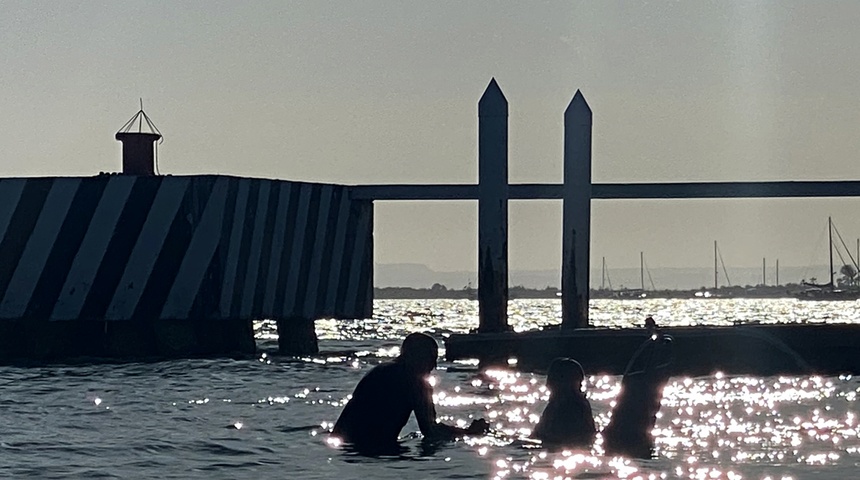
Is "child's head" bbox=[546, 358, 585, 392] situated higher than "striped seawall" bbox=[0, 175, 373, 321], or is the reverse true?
"striped seawall" bbox=[0, 175, 373, 321]

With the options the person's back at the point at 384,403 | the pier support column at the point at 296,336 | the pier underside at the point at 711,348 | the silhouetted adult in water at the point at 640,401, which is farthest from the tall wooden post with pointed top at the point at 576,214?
the person's back at the point at 384,403

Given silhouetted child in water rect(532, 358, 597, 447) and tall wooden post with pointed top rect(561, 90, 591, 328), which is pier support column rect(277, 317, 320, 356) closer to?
tall wooden post with pointed top rect(561, 90, 591, 328)

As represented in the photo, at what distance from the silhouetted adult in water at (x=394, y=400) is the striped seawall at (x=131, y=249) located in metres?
17.2

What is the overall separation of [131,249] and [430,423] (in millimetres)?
18131

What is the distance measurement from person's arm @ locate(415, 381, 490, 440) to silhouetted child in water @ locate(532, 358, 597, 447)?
76 cm

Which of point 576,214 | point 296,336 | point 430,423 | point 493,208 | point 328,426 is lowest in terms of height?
point 328,426

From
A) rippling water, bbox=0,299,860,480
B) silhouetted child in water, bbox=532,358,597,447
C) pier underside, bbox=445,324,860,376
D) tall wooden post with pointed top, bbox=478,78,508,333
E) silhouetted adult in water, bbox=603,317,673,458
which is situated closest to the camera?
rippling water, bbox=0,299,860,480

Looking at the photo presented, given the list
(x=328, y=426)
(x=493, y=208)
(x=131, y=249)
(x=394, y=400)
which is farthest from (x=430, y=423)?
(x=131, y=249)

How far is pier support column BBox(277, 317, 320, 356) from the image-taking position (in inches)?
1421

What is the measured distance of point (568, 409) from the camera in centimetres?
1580

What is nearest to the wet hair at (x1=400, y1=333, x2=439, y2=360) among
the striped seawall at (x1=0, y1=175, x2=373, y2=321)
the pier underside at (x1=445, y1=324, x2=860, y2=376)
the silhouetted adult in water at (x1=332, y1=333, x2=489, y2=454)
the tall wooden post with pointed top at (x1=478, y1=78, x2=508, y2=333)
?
the silhouetted adult in water at (x1=332, y1=333, x2=489, y2=454)

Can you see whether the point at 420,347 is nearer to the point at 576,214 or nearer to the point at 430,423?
the point at 430,423

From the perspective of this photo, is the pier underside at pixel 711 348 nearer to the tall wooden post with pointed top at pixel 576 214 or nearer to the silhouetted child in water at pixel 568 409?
the tall wooden post with pointed top at pixel 576 214

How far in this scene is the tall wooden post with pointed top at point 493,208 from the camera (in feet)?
105
